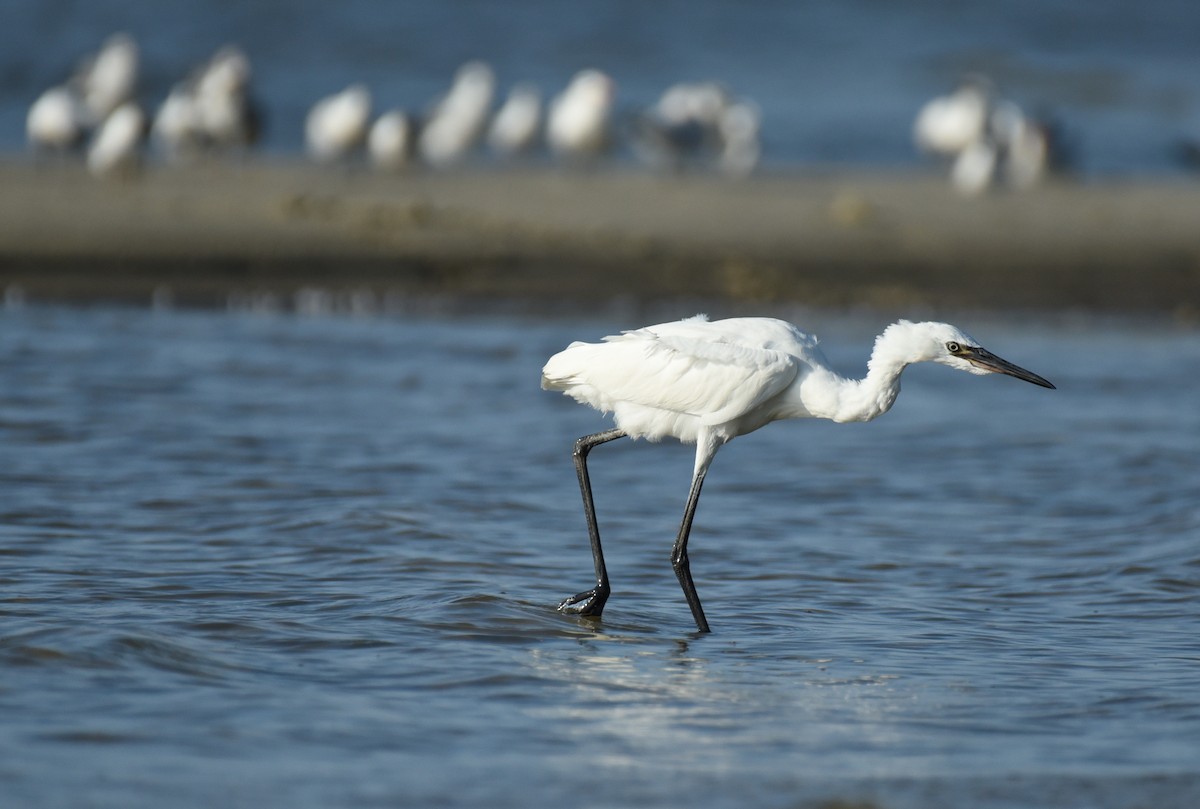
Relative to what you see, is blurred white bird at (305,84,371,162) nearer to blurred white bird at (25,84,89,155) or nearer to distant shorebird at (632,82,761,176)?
blurred white bird at (25,84,89,155)

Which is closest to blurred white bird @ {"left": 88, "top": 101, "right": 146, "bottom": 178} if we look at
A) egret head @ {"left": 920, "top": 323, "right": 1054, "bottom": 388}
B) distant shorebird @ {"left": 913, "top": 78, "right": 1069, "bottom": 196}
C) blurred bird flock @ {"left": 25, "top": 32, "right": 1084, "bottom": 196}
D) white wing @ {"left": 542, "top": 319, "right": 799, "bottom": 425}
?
blurred bird flock @ {"left": 25, "top": 32, "right": 1084, "bottom": 196}

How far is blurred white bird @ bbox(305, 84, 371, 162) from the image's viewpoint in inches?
854

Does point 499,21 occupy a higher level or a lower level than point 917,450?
higher

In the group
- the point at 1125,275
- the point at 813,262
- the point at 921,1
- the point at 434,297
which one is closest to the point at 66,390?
the point at 434,297

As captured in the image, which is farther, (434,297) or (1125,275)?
(1125,275)

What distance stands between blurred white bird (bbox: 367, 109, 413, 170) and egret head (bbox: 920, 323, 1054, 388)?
609 inches

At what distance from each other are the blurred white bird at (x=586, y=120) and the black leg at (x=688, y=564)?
616 inches

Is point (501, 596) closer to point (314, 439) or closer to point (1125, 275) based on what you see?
point (314, 439)

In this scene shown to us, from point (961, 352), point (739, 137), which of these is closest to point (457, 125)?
point (739, 137)

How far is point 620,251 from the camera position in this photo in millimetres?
16781

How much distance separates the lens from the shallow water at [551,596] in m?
4.86

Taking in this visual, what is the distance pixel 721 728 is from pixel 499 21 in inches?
1072

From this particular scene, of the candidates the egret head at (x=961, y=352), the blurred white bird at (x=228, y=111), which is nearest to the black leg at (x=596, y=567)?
the egret head at (x=961, y=352)

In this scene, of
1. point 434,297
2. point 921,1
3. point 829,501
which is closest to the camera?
point 829,501
